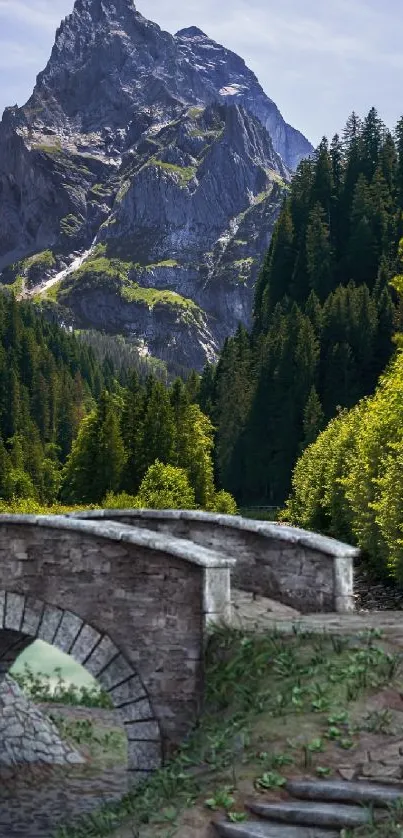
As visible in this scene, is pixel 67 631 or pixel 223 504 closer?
pixel 67 631

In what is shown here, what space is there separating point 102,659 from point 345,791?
6.66 meters

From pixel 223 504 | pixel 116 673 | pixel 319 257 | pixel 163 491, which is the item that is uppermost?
pixel 319 257

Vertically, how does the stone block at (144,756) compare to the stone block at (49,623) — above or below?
below

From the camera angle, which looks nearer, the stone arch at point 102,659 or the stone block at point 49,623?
the stone arch at point 102,659

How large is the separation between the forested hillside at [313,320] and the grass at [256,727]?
73397 mm

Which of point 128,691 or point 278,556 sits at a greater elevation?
point 278,556

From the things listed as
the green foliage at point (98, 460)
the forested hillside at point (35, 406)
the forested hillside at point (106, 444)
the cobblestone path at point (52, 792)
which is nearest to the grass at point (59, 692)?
the cobblestone path at point (52, 792)

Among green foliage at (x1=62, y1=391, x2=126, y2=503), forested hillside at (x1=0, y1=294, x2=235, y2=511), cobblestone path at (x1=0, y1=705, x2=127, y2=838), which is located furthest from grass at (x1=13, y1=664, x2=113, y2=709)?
green foliage at (x1=62, y1=391, x2=126, y2=503)

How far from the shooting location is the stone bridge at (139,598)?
57.2 feet

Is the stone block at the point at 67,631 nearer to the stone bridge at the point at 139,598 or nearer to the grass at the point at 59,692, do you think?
the stone bridge at the point at 139,598

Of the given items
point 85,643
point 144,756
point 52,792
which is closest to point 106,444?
point 52,792

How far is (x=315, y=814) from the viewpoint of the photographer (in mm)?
12438

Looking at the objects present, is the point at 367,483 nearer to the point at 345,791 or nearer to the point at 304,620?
the point at 304,620

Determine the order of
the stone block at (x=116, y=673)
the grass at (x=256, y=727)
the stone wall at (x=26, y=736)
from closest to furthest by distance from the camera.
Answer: the grass at (x=256, y=727) → the stone block at (x=116, y=673) → the stone wall at (x=26, y=736)
